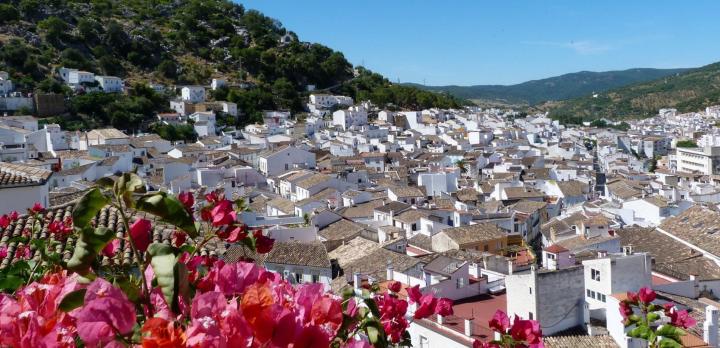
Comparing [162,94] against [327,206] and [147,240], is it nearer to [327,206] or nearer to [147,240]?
[327,206]

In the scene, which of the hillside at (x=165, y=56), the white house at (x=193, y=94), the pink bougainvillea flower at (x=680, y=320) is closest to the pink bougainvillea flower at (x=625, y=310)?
the pink bougainvillea flower at (x=680, y=320)

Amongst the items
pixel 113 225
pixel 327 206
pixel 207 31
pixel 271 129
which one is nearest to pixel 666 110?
pixel 207 31

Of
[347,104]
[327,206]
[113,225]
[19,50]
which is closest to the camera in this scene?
[113,225]

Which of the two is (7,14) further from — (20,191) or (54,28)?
(20,191)

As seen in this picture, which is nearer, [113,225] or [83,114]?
[113,225]

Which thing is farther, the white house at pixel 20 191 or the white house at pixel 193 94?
the white house at pixel 193 94

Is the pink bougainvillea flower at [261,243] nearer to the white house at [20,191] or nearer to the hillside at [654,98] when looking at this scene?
the white house at [20,191]
